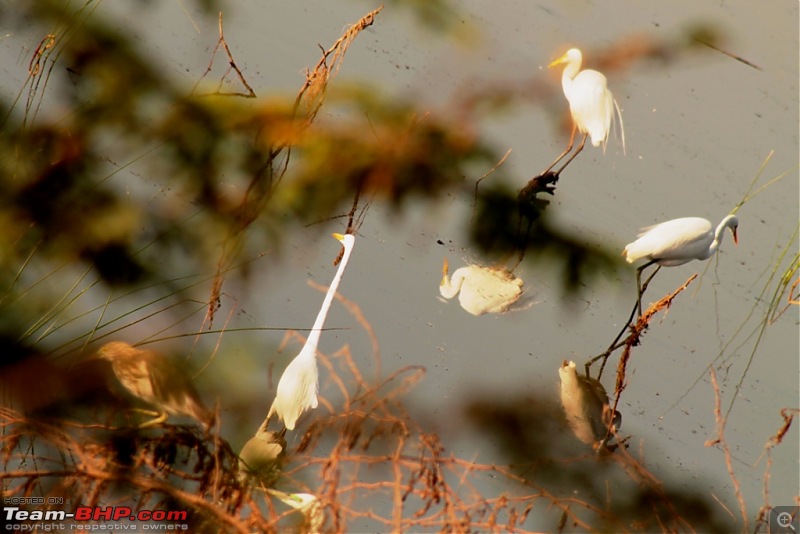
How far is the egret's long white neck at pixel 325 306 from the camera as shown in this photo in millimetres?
1499

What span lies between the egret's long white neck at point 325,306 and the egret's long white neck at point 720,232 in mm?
578

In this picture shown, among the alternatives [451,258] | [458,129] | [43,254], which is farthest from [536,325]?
[43,254]

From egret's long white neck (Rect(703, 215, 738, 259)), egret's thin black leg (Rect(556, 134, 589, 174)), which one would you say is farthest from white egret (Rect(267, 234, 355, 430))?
egret's long white neck (Rect(703, 215, 738, 259))

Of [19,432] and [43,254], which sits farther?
[43,254]

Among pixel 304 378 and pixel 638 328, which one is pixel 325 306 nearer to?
pixel 304 378

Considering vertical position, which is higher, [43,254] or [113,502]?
[43,254]

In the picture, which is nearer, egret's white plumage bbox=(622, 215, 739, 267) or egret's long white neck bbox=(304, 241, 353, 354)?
egret's white plumage bbox=(622, 215, 739, 267)

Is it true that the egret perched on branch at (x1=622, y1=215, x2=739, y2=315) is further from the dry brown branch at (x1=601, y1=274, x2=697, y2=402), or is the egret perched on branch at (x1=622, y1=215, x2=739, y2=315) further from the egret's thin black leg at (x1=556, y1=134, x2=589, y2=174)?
the egret's thin black leg at (x1=556, y1=134, x2=589, y2=174)

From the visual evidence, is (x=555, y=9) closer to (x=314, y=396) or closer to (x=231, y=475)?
(x=314, y=396)

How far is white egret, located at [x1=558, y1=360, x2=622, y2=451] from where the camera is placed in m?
1.47

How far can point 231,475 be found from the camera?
4.65ft

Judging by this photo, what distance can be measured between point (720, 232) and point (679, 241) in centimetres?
8

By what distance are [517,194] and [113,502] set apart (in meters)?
0.83

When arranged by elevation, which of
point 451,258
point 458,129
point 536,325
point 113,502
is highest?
point 458,129
